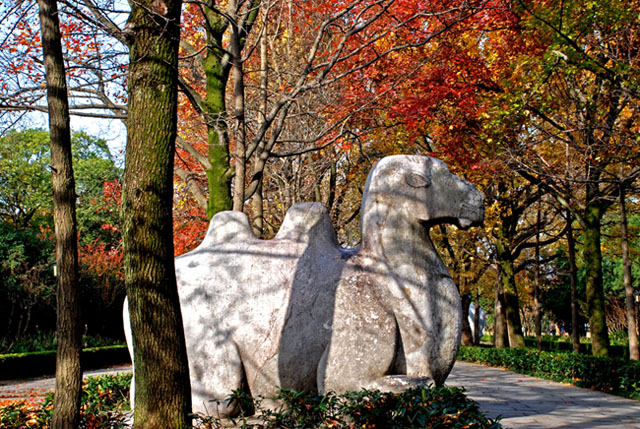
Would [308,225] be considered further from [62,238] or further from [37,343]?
[37,343]

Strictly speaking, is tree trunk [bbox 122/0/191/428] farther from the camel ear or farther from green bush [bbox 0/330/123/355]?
green bush [bbox 0/330/123/355]

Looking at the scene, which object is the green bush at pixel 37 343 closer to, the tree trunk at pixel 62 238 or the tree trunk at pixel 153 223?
the tree trunk at pixel 62 238

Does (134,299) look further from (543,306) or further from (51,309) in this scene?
(543,306)

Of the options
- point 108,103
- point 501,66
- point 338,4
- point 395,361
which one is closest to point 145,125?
point 395,361

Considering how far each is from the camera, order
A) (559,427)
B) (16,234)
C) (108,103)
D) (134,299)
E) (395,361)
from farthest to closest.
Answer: (16,234) → (108,103) → (559,427) → (395,361) → (134,299)

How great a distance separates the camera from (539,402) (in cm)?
1043

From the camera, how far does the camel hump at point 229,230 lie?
591cm

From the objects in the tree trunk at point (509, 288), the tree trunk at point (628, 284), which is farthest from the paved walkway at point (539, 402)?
the tree trunk at point (509, 288)

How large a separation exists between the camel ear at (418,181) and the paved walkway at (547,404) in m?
2.44

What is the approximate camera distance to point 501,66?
1452cm

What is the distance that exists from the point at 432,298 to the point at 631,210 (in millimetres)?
18401

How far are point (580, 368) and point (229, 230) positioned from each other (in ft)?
36.4

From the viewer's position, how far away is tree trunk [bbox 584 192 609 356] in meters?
13.5

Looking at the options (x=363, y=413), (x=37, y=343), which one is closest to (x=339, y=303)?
(x=363, y=413)
